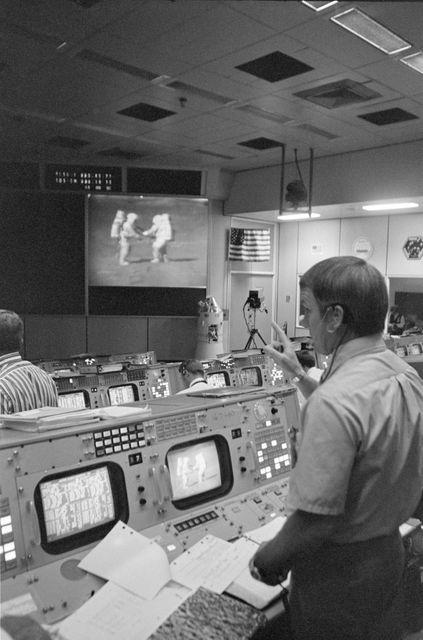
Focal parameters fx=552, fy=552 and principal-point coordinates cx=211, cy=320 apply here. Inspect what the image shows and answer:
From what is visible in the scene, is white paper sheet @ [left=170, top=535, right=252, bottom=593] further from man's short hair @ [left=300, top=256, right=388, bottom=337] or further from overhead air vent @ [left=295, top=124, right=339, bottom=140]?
overhead air vent @ [left=295, top=124, right=339, bottom=140]

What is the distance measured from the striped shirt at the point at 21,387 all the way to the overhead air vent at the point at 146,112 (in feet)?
12.5

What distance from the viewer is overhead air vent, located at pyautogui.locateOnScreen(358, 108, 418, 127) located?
5.71m

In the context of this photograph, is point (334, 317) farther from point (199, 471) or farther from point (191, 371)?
point (191, 371)

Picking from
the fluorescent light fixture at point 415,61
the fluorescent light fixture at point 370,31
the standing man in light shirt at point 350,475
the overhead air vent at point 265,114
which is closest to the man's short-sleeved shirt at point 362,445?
the standing man in light shirt at point 350,475

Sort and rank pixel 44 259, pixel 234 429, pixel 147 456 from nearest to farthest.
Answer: pixel 147 456 → pixel 234 429 → pixel 44 259

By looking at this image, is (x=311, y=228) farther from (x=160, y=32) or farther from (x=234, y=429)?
(x=234, y=429)

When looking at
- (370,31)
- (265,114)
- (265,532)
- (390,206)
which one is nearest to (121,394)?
(265,532)

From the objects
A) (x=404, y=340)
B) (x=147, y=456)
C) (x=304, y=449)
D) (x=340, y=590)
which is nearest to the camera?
(x=304, y=449)

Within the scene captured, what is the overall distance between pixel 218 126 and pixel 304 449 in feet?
18.7

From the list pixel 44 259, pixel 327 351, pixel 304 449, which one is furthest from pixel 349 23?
pixel 44 259

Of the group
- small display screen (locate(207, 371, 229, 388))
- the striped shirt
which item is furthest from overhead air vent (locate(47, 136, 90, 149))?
the striped shirt

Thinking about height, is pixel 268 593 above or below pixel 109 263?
below

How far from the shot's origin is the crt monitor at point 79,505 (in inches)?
59.8

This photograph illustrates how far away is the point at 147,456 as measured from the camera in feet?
5.78
